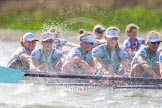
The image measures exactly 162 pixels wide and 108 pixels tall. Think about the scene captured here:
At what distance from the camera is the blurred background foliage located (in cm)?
2280

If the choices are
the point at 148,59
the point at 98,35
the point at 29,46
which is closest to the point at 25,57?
the point at 29,46

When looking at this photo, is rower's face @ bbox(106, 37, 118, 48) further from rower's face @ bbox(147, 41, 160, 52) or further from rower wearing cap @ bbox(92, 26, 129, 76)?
rower's face @ bbox(147, 41, 160, 52)

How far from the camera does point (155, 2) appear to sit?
79.8 feet

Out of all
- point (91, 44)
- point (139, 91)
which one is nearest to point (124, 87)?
point (139, 91)

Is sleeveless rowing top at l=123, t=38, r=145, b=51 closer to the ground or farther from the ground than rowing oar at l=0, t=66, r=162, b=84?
farther from the ground

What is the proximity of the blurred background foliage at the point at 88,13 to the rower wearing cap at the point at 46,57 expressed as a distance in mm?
10133

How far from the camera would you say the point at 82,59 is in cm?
1135

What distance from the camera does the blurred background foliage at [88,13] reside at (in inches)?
898

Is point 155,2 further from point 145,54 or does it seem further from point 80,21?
point 145,54

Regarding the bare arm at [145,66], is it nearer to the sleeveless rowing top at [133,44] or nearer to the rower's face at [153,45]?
the rower's face at [153,45]

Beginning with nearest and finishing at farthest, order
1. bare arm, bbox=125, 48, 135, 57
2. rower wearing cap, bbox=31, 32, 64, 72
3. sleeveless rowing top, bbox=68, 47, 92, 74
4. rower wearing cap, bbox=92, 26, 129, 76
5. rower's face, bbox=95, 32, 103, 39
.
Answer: rower wearing cap, bbox=92, 26, 129, 76 < sleeveless rowing top, bbox=68, 47, 92, 74 < rower wearing cap, bbox=31, 32, 64, 72 < bare arm, bbox=125, 48, 135, 57 < rower's face, bbox=95, 32, 103, 39

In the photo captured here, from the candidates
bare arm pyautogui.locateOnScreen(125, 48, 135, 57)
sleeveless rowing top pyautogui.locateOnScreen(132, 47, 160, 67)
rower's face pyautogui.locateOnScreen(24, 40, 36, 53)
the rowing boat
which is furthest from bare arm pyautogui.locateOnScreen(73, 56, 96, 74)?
bare arm pyautogui.locateOnScreen(125, 48, 135, 57)

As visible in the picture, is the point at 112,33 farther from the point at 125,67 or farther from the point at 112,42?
the point at 125,67

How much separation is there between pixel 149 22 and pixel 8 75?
12406 mm
